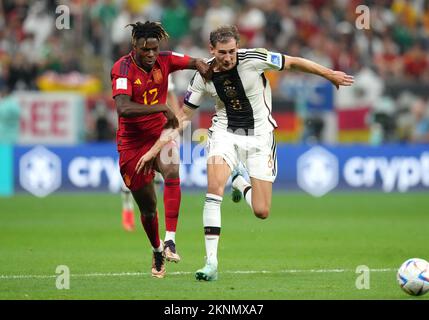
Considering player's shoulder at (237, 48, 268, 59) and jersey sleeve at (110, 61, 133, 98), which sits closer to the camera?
jersey sleeve at (110, 61, 133, 98)

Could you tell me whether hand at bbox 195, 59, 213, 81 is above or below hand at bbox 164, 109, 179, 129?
above

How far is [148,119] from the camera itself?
10828 millimetres

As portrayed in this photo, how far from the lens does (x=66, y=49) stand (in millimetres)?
25594

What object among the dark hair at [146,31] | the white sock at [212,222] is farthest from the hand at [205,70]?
the white sock at [212,222]

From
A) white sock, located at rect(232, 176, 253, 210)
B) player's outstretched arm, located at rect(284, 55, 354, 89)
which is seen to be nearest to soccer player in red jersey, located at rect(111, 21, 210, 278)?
player's outstretched arm, located at rect(284, 55, 354, 89)

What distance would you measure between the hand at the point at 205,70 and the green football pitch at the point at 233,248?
6.88 ft

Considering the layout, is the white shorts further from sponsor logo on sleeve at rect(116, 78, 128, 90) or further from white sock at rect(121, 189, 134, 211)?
white sock at rect(121, 189, 134, 211)

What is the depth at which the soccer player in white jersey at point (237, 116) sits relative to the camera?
10.3m

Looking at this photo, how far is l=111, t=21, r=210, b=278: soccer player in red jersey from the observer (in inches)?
405

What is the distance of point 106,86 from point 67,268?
1470 cm

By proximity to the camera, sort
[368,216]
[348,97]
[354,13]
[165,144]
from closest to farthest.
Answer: [165,144] → [368,216] → [348,97] → [354,13]

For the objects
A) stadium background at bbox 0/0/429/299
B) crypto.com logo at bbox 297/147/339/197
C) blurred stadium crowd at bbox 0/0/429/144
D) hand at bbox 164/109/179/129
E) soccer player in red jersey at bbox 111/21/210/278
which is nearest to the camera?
hand at bbox 164/109/179/129
